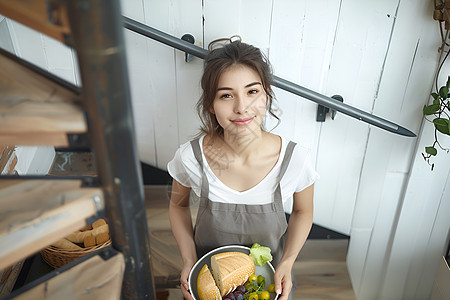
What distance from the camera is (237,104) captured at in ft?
3.92

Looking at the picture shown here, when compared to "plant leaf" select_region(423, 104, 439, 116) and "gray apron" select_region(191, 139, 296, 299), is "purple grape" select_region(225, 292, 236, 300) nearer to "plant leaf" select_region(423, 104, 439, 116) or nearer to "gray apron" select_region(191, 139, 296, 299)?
"gray apron" select_region(191, 139, 296, 299)

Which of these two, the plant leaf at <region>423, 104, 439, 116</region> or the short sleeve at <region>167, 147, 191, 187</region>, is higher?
the plant leaf at <region>423, 104, 439, 116</region>

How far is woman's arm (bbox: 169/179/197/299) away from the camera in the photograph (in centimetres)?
144

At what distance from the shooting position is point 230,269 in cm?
115

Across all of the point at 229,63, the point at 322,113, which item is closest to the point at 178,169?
the point at 229,63

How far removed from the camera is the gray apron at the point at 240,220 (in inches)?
54.0

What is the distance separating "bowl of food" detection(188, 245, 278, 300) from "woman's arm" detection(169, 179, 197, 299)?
0.17m

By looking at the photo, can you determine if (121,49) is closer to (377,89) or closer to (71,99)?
(71,99)

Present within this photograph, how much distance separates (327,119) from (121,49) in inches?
54.4

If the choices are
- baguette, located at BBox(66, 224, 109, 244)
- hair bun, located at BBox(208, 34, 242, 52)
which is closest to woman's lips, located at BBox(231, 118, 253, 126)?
hair bun, located at BBox(208, 34, 242, 52)

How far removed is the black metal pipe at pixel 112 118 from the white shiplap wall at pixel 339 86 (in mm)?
1079

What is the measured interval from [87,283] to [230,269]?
67 cm

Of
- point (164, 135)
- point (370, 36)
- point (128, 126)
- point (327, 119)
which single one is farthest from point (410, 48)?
point (128, 126)

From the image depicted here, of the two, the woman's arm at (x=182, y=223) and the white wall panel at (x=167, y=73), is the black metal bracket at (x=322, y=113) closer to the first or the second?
the white wall panel at (x=167, y=73)
